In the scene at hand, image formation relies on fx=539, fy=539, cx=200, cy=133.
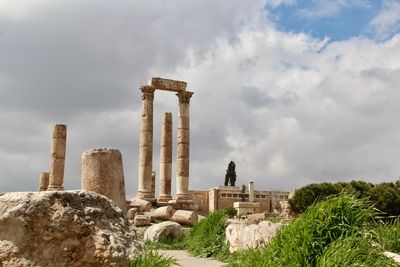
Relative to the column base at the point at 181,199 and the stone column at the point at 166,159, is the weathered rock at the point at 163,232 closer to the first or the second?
the column base at the point at 181,199

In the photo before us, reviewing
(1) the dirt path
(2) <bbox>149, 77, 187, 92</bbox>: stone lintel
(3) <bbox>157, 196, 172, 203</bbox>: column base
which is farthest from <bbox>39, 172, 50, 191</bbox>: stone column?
(1) the dirt path

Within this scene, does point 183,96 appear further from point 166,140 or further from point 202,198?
point 202,198

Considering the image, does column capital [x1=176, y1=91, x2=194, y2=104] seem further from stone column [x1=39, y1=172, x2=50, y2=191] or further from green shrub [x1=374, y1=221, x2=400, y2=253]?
green shrub [x1=374, y1=221, x2=400, y2=253]

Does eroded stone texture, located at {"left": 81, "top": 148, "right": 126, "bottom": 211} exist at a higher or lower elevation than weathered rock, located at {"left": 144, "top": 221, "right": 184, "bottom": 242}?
higher

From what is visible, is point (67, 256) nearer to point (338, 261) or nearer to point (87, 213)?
point (87, 213)

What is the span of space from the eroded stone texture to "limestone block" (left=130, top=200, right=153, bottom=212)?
1536cm

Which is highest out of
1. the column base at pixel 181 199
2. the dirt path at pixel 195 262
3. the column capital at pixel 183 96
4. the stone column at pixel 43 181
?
the column capital at pixel 183 96

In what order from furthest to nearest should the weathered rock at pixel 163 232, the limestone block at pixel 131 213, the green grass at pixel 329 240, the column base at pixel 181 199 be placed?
the column base at pixel 181 199, the limestone block at pixel 131 213, the weathered rock at pixel 163 232, the green grass at pixel 329 240

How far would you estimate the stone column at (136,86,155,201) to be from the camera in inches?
1185

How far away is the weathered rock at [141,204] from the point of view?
27530 millimetres

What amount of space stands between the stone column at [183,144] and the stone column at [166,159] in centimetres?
52

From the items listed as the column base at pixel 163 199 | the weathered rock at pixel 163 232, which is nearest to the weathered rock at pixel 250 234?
the weathered rock at pixel 163 232

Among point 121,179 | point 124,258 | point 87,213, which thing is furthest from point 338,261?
point 121,179

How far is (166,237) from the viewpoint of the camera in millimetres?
15812
